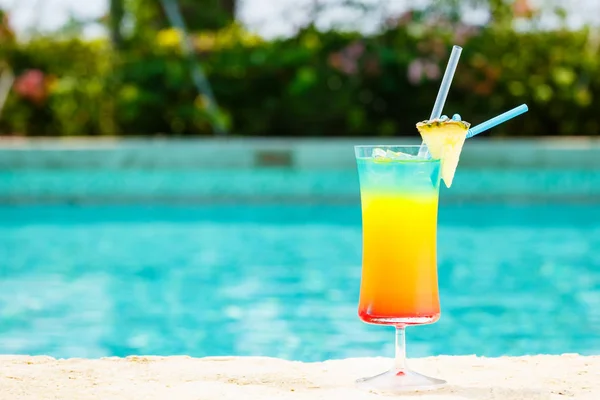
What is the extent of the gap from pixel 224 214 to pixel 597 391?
6.25 meters

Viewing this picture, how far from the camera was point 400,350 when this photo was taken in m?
2.48

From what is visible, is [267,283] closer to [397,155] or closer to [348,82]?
[397,155]

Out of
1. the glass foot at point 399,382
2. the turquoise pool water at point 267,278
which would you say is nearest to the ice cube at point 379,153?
the glass foot at point 399,382

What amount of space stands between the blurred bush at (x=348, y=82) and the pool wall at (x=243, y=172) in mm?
2510

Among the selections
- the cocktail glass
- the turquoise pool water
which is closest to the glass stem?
the cocktail glass

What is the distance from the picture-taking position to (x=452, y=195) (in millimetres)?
8852

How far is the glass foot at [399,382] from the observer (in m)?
2.40

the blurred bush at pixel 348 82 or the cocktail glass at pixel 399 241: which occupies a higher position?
the blurred bush at pixel 348 82

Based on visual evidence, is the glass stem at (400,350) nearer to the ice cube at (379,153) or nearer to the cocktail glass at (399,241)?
the cocktail glass at (399,241)

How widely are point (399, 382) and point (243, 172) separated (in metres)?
6.76

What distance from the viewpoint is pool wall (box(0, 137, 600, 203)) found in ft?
29.4

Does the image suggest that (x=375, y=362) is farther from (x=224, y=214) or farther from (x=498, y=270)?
(x=224, y=214)

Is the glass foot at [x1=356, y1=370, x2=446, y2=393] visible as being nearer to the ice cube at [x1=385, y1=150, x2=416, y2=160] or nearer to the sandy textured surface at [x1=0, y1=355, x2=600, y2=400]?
the sandy textured surface at [x1=0, y1=355, x2=600, y2=400]

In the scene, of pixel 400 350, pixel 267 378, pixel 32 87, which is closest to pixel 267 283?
pixel 267 378
